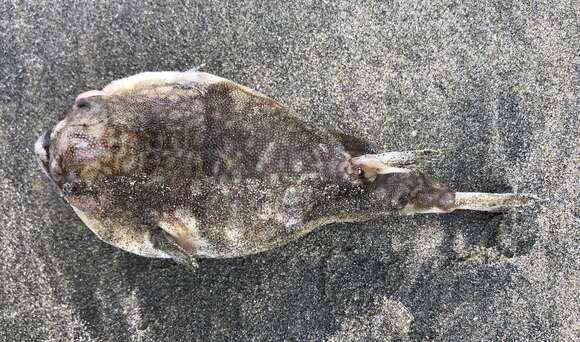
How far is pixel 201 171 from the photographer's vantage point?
4078mm

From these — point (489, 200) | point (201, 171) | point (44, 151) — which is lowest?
point (489, 200)

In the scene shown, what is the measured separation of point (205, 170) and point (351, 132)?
1572mm

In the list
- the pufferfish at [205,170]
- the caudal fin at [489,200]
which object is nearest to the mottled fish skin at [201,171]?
the pufferfish at [205,170]

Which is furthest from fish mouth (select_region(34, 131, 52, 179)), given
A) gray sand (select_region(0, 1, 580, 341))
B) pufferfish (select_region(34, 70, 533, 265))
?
gray sand (select_region(0, 1, 580, 341))

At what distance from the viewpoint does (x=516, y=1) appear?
496cm

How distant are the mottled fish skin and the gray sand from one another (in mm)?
571

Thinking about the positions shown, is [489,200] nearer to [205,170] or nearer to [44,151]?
[205,170]

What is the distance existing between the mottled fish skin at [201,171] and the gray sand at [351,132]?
571mm

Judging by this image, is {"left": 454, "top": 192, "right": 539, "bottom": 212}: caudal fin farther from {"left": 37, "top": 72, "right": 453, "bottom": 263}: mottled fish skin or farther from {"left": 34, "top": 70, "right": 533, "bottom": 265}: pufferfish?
{"left": 37, "top": 72, "right": 453, "bottom": 263}: mottled fish skin

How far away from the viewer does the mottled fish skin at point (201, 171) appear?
12.8 ft

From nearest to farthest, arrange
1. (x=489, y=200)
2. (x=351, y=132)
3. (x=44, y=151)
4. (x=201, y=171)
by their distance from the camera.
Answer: (x=44, y=151)
(x=201, y=171)
(x=489, y=200)
(x=351, y=132)

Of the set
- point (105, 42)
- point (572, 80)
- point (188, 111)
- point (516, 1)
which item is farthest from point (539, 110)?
point (105, 42)

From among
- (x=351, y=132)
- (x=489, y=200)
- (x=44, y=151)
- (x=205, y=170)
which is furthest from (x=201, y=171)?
(x=489, y=200)

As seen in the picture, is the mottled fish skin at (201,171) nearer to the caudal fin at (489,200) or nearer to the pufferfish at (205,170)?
the pufferfish at (205,170)
